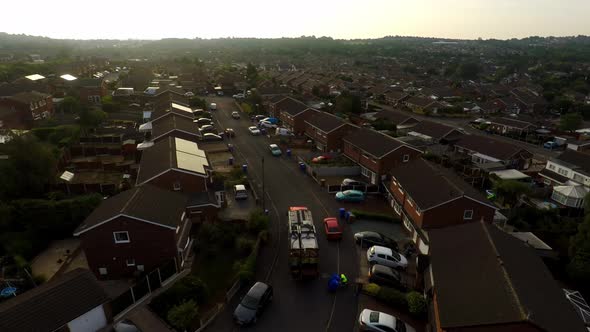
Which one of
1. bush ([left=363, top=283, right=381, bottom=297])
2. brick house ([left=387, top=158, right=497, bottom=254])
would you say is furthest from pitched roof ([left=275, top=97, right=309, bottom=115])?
bush ([left=363, top=283, right=381, bottom=297])

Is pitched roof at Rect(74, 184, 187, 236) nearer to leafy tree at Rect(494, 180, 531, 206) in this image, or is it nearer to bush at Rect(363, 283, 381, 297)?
bush at Rect(363, 283, 381, 297)

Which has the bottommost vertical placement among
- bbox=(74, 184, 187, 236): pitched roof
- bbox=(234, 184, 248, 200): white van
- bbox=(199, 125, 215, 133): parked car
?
bbox=(234, 184, 248, 200): white van

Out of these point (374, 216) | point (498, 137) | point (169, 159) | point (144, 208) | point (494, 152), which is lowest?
point (498, 137)

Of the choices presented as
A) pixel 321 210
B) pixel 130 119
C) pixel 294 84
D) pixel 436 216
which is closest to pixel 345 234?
pixel 321 210

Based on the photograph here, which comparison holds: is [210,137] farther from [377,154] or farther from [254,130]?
[377,154]

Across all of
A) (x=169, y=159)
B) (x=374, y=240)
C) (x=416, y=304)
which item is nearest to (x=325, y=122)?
(x=169, y=159)

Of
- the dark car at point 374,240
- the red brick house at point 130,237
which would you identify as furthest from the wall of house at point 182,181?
the dark car at point 374,240

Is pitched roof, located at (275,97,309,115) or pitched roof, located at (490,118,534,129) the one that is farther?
pitched roof, located at (490,118,534,129)
